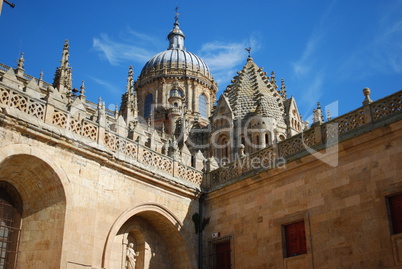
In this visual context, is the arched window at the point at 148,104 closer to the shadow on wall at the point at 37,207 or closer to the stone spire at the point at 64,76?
the stone spire at the point at 64,76

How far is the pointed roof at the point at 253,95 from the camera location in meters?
27.3

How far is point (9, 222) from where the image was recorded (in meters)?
13.5

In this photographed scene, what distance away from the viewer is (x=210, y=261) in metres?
16.7

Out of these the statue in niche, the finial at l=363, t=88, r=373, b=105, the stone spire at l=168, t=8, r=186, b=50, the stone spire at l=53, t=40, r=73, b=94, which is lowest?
the statue in niche

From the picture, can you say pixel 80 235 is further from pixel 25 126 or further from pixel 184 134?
pixel 184 134

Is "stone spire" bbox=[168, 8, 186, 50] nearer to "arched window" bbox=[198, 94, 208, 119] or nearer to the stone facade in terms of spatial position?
"arched window" bbox=[198, 94, 208, 119]

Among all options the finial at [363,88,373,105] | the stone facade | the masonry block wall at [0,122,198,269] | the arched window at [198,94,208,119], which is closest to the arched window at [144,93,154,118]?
the arched window at [198,94,208,119]

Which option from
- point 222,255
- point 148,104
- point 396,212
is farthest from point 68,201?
point 148,104

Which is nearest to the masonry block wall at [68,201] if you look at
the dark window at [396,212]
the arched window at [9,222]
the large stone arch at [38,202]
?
the large stone arch at [38,202]

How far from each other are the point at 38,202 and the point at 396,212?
922 cm

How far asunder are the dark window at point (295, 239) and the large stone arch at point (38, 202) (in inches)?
248

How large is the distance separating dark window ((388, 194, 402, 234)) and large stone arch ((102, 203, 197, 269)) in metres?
6.90

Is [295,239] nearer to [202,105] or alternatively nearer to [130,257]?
[130,257]

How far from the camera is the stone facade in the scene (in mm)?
12648
